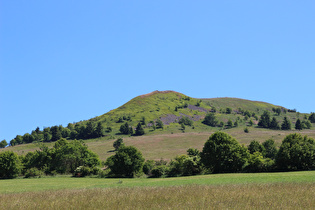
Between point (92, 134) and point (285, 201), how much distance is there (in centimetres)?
17733

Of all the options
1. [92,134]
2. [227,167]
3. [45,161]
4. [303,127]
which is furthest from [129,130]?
[227,167]

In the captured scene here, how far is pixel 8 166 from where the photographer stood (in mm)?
74750

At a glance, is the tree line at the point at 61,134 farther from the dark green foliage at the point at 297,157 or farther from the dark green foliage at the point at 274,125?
the dark green foliage at the point at 297,157

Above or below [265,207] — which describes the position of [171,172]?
below

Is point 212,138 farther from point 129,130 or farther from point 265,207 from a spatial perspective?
point 129,130

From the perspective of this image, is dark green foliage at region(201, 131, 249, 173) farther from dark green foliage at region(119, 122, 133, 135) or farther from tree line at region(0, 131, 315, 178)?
dark green foliage at region(119, 122, 133, 135)

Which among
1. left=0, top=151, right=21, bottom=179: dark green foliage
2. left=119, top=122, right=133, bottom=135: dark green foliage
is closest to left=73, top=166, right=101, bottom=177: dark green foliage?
left=0, top=151, right=21, bottom=179: dark green foliage

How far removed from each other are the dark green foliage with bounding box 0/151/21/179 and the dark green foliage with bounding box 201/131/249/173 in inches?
1904

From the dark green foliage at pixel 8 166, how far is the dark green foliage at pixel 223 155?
4836cm

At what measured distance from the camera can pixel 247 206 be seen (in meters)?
12.9

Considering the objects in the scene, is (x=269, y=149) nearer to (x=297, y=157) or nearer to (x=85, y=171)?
(x=297, y=157)

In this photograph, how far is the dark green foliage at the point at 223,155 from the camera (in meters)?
64.2

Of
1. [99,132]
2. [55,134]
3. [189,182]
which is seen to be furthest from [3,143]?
[189,182]

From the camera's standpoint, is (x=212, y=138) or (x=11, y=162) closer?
(x=212, y=138)
